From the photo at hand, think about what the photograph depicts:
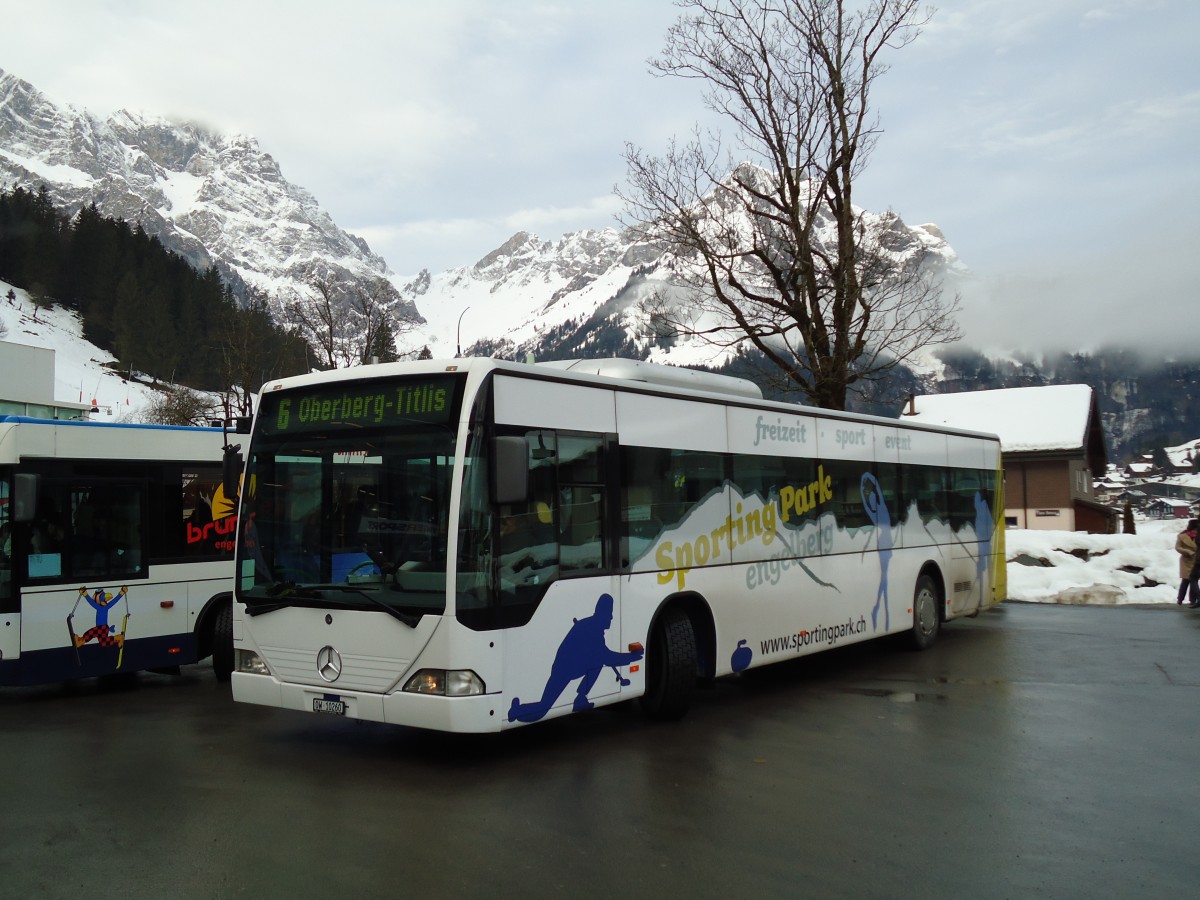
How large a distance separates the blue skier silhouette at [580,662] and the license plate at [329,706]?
1.21 metres

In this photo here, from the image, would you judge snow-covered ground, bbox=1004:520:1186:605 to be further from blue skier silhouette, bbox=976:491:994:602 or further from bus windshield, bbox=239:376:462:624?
bus windshield, bbox=239:376:462:624

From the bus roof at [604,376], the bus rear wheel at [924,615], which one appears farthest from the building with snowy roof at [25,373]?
the bus roof at [604,376]

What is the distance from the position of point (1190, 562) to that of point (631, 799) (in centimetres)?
1760

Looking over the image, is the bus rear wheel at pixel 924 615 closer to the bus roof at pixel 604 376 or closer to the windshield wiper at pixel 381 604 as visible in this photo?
the bus roof at pixel 604 376

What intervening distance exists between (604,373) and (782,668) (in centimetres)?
531

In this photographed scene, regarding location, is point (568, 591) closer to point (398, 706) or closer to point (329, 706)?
point (398, 706)

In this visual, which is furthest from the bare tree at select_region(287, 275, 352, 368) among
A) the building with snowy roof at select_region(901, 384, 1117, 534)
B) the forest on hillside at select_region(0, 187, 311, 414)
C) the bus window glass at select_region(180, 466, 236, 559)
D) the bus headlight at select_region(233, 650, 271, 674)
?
the forest on hillside at select_region(0, 187, 311, 414)

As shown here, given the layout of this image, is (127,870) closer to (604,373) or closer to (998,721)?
(604,373)

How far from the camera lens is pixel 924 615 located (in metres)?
14.0

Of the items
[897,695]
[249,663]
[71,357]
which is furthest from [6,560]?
[71,357]

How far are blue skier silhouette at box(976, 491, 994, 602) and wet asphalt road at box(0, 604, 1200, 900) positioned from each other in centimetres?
469

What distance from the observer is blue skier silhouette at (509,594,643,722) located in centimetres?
747

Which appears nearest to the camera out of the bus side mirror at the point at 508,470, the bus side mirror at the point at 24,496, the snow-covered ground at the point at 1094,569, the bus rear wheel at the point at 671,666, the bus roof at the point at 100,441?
the bus side mirror at the point at 508,470

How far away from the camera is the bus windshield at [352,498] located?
724 centimetres
